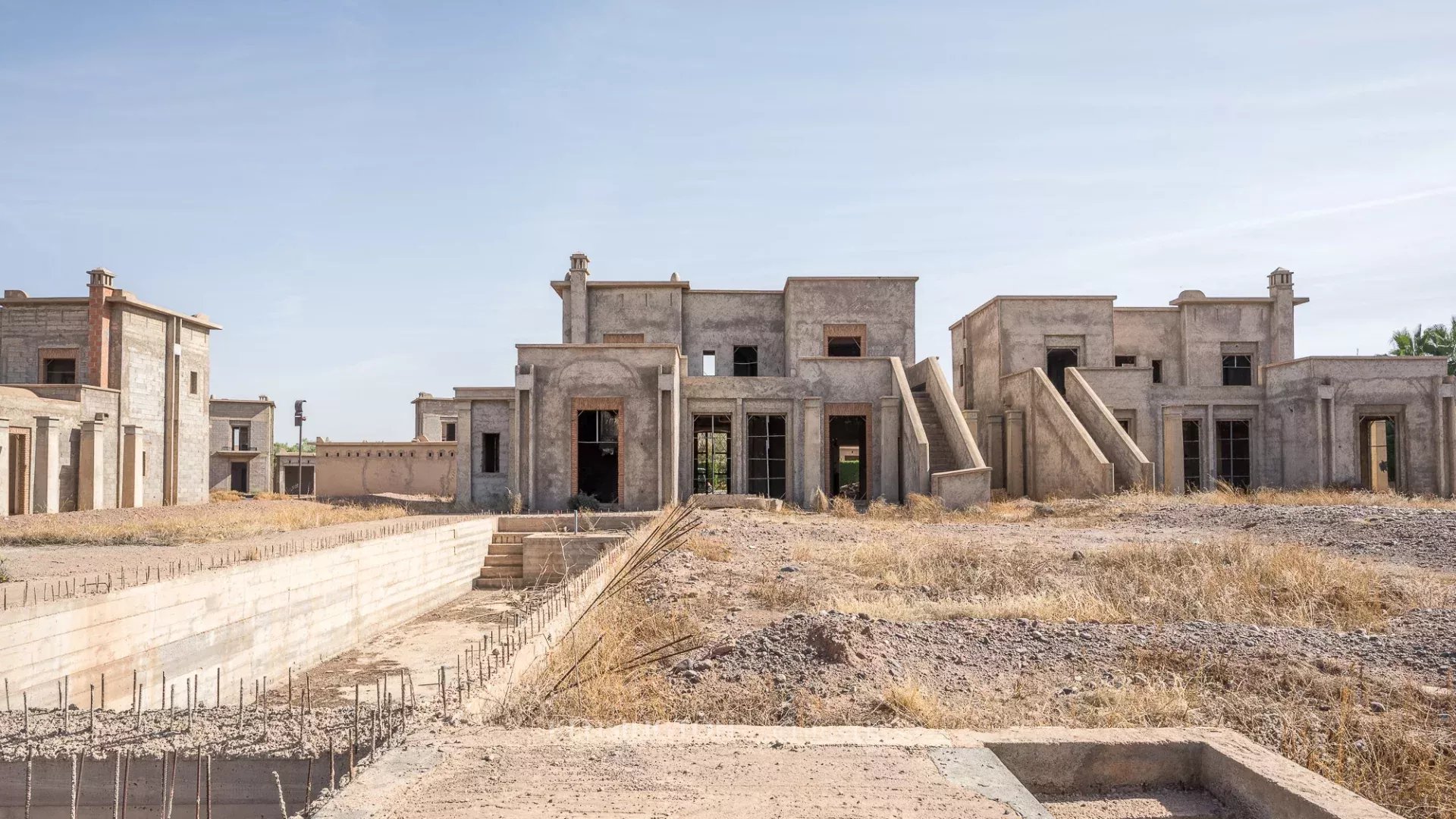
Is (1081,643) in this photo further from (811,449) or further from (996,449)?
(996,449)

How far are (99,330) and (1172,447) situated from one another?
3052 centimetres

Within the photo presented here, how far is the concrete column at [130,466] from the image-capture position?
25391mm

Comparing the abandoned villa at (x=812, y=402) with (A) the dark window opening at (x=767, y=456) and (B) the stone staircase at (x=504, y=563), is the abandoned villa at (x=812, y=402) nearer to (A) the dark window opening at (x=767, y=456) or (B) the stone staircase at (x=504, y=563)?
(A) the dark window opening at (x=767, y=456)

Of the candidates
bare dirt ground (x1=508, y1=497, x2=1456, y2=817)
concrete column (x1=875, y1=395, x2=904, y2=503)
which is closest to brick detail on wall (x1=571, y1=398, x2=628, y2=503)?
concrete column (x1=875, y1=395, x2=904, y2=503)

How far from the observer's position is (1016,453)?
24.3 metres

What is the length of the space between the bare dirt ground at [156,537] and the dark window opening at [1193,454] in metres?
20.7

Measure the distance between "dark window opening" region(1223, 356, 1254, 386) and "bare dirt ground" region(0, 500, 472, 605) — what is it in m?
25.9

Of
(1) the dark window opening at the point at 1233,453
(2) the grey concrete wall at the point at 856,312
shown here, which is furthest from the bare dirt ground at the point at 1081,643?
(2) the grey concrete wall at the point at 856,312

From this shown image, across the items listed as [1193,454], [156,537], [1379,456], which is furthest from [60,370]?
[1379,456]

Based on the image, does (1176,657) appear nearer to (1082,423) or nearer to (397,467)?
(1082,423)

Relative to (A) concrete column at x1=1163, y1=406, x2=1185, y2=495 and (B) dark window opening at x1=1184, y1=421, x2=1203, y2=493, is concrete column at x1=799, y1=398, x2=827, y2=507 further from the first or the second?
(B) dark window opening at x1=1184, y1=421, x2=1203, y2=493

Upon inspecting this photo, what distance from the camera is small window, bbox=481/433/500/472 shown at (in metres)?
24.2

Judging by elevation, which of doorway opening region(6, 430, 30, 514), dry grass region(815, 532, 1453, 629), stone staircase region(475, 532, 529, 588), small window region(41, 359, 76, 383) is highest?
small window region(41, 359, 76, 383)

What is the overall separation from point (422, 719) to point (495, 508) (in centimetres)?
1814
